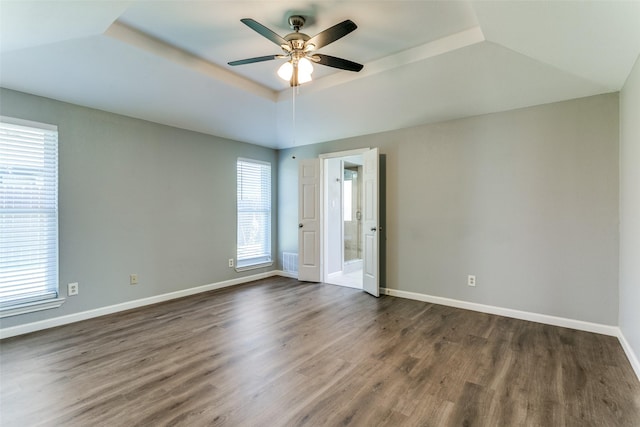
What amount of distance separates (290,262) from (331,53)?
3.64 metres

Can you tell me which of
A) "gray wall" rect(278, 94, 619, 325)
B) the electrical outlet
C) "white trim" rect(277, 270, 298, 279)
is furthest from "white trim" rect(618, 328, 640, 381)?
the electrical outlet

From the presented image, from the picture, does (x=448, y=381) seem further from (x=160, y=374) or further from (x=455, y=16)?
(x=455, y=16)

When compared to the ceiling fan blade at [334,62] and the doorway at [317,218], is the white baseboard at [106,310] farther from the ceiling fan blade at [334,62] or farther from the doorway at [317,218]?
the ceiling fan blade at [334,62]

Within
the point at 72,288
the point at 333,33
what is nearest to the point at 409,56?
the point at 333,33

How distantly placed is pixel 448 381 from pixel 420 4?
2.74 meters

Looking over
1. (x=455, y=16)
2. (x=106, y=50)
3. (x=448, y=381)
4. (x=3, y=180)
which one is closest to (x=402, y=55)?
(x=455, y=16)

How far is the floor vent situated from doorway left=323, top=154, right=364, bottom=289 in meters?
0.60

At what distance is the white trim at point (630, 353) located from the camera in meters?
2.27

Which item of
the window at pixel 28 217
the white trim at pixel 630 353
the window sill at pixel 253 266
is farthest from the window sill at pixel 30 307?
the white trim at pixel 630 353

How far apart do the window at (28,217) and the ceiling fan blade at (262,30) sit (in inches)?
105

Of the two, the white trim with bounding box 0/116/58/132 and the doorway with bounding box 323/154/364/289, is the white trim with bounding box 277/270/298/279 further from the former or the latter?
the white trim with bounding box 0/116/58/132

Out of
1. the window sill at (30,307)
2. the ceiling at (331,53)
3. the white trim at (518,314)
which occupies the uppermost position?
the ceiling at (331,53)

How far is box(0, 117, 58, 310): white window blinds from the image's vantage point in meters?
2.99

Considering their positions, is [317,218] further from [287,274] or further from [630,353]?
[630,353]
